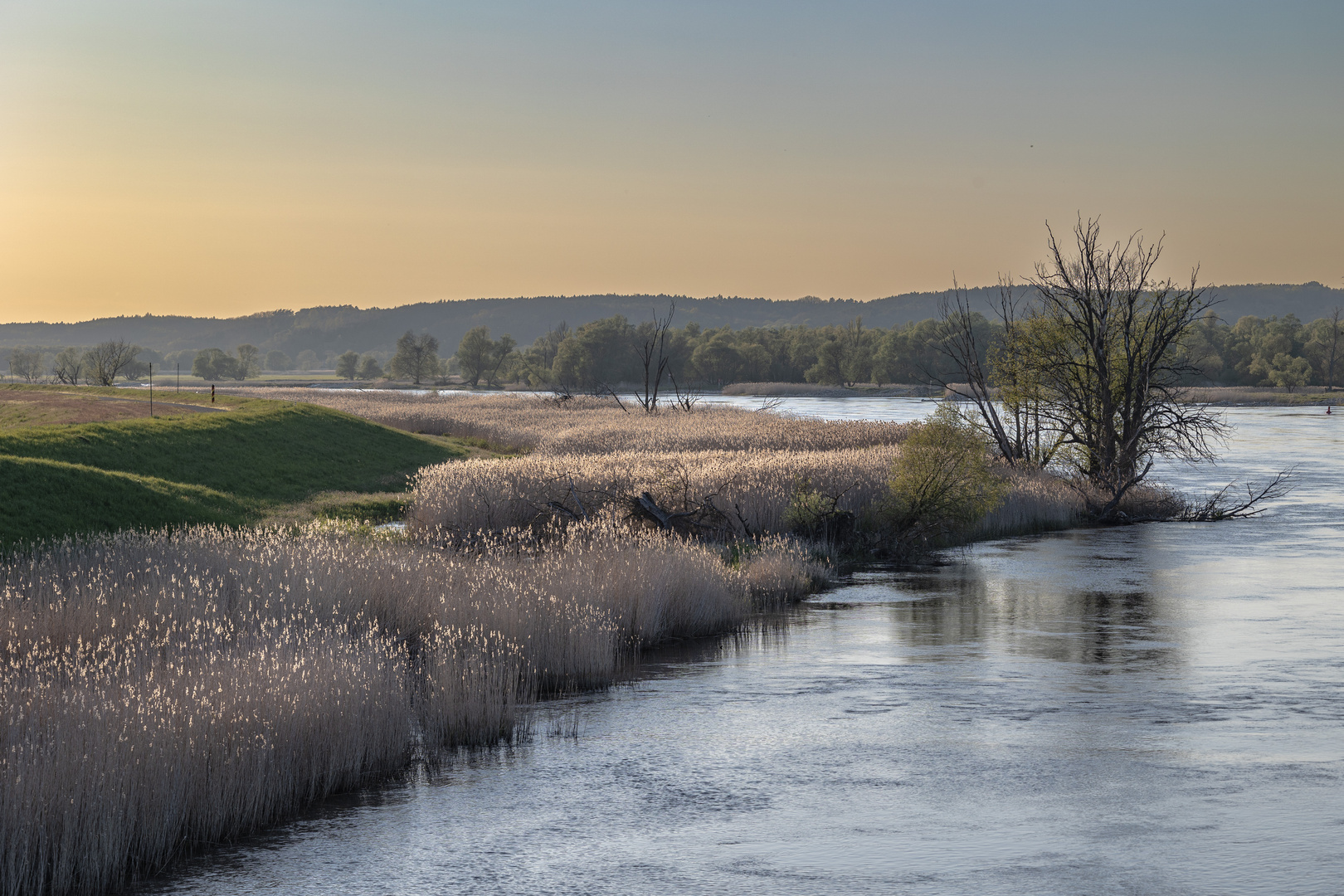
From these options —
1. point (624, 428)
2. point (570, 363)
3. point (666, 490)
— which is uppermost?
point (570, 363)

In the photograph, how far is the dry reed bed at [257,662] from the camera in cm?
820

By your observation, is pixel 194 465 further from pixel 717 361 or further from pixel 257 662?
pixel 717 361

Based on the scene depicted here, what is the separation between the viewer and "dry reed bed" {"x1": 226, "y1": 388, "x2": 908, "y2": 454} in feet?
134

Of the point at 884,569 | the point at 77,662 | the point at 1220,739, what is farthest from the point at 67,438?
the point at 1220,739

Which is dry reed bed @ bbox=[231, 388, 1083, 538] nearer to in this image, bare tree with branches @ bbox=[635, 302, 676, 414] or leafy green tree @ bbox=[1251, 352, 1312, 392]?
bare tree with branches @ bbox=[635, 302, 676, 414]

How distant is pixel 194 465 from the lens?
106 ft

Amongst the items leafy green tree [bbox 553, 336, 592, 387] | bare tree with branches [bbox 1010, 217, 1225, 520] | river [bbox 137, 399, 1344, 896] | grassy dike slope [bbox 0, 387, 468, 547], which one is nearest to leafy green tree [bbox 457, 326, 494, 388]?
leafy green tree [bbox 553, 336, 592, 387]

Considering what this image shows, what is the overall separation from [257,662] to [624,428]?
36.0 metres

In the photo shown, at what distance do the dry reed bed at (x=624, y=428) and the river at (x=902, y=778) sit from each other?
21.9 meters

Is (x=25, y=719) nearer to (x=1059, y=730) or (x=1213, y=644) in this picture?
(x=1059, y=730)

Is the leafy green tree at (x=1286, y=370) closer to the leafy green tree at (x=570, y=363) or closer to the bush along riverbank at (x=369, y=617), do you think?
the leafy green tree at (x=570, y=363)

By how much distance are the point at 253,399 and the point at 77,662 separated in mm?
40425

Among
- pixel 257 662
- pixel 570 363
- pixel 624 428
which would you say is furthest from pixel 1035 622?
pixel 570 363

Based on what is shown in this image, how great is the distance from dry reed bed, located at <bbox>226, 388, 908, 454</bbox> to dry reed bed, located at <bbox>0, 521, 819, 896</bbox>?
69.0 ft
